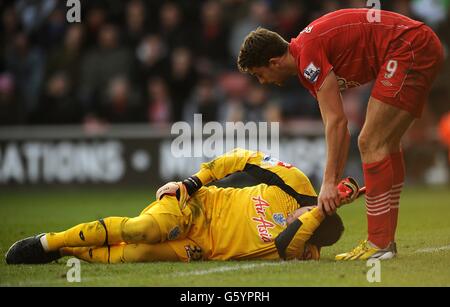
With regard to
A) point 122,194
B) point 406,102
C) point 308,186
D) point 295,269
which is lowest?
point 122,194

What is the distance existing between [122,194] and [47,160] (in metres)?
1.56

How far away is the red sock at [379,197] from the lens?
20.6 ft

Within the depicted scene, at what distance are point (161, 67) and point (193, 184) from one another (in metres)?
8.38

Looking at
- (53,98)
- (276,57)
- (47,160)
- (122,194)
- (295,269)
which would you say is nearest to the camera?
(295,269)

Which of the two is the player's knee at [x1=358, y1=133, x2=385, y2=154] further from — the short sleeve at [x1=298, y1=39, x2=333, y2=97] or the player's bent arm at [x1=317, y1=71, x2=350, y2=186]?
the short sleeve at [x1=298, y1=39, x2=333, y2=97]

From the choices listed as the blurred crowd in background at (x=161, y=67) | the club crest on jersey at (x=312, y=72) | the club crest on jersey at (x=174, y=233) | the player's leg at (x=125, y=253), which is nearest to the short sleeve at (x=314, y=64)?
the club crest on jersey at (x=312, y=72)

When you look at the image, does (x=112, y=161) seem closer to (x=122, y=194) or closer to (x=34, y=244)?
(x=122, y=194)

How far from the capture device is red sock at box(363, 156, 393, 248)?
6.29m

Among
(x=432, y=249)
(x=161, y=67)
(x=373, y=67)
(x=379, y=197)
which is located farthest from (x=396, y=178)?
(x=161, y=67)

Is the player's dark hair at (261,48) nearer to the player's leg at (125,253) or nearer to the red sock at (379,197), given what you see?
the red sock at (379,197)

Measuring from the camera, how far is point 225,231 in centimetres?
639

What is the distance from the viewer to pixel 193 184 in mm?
6508

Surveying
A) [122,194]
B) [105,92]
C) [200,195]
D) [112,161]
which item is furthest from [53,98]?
[200,195]
